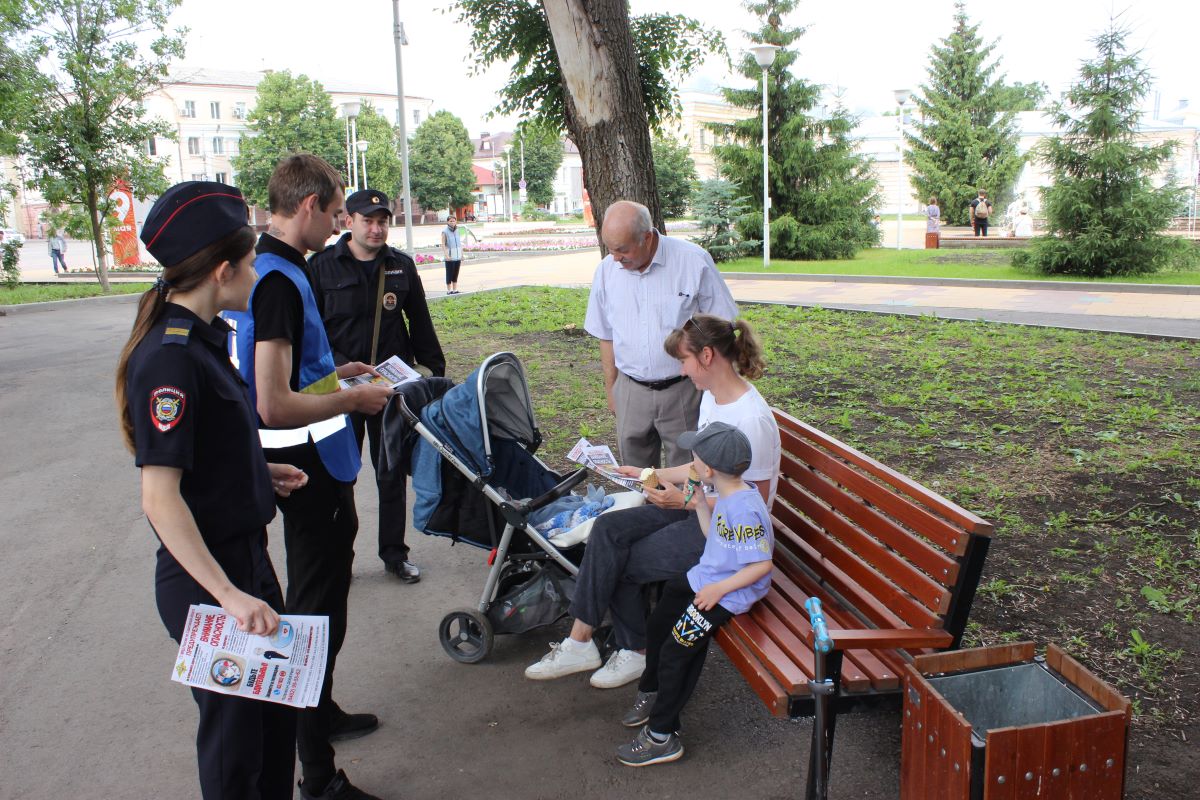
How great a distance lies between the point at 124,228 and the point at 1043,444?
30032 mm

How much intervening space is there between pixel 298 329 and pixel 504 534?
1.37m

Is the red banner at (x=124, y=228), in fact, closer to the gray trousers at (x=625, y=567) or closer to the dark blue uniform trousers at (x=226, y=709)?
the gray trousers at (x=625, y=567)

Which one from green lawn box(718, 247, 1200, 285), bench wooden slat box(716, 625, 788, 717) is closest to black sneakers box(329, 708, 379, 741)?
bench wooden slat box(716, 625, 788, 717)

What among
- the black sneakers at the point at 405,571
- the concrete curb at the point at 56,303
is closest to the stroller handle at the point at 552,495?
the black sneakers at the point at 405,571

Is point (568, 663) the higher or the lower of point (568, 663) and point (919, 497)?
the lower

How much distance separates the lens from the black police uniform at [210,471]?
217 centimetres

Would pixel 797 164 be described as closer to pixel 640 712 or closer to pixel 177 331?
pixel 640 712

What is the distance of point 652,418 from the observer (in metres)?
4.67

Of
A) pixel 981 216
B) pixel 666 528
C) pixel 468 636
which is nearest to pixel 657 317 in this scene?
pixel 666 528

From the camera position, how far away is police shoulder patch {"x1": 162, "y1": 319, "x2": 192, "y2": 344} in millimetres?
2219

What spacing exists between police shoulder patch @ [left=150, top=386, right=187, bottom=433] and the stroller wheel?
2.09 meters

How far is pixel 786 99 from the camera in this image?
87.6ft

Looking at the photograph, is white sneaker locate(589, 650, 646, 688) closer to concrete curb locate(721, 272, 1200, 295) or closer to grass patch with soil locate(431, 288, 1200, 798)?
grass patch with soil locate(431, 288, 1200, 798)

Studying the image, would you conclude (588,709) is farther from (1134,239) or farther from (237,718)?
(1134,239)
